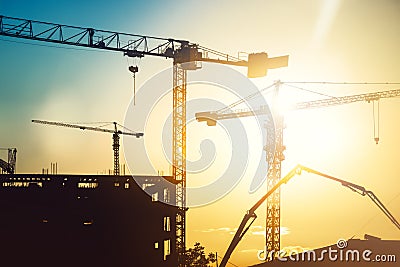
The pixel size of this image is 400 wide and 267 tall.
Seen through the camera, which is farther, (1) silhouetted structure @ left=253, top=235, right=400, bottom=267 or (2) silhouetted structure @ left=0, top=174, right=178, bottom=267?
(2) silhouetted structure @ left=0, top=174, right=178, bottom=267

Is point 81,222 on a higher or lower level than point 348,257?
lower

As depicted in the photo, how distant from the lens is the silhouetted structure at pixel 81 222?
181 feet

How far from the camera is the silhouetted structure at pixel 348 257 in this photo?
27.6 meters

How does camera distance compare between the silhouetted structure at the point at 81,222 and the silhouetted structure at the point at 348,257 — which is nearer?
the silhouetted structure at the point at 348,257

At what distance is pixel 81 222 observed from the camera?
58625mm

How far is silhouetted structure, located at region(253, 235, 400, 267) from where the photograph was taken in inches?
1088

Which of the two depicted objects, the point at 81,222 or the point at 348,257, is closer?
the point at 348,257

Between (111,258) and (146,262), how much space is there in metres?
4.36

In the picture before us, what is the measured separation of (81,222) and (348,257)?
36.2 m

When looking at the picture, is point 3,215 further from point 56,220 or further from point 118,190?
point 118,190

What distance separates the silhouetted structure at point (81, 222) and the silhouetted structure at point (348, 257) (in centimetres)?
3114

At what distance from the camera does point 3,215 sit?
185ft

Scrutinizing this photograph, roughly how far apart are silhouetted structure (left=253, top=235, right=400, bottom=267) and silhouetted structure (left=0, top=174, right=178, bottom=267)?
3114 cm

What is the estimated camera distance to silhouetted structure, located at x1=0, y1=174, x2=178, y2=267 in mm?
55188
